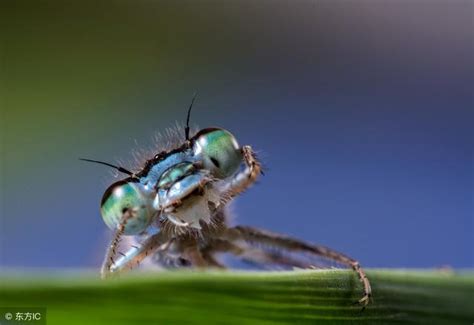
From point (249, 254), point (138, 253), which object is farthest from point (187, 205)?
point (249, 254)

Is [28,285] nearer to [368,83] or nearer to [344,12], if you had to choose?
[344,12]

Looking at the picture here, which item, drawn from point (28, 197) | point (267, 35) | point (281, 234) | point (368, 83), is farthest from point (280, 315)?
point (368, 83)

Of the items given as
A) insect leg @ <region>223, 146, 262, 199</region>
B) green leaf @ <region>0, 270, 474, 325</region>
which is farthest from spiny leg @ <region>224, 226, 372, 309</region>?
green leaf @ <region>0, 270, 474, 325</region>

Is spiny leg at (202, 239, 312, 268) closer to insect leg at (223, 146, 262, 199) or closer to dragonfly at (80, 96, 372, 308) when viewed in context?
dragonfly at (80, 96, 372, 308)

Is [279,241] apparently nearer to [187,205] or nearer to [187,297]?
[187,205]

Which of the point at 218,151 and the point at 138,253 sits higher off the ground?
the point at 218,151

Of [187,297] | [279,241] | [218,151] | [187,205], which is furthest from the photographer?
[279,241]

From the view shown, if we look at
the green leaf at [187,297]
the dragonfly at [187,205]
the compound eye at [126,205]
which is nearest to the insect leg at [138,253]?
the dragonfly at [187,205]

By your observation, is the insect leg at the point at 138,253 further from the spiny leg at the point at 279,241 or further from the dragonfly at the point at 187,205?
the spiny leg at the point at 279,241
